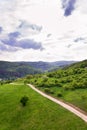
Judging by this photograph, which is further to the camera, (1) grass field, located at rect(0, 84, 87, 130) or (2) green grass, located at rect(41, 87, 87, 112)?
(2) green grass, located at rect(41, 87, 87, 112)

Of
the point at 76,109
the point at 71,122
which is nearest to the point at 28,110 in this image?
the point at 76,109

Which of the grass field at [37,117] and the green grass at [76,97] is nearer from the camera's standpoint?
the grass field at [37,117]

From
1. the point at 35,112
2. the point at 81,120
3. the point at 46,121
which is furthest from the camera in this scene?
the point at 35,112

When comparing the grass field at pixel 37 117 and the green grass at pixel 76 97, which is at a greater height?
the green grass at pixel 76 97

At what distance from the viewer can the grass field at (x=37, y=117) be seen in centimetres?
5750

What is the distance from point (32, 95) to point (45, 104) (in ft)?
54.0

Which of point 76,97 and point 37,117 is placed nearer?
point 37,117

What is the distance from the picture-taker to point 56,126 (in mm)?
57625

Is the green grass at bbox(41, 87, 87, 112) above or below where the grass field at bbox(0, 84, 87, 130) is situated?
above

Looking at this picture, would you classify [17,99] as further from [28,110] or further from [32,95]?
[28,110]

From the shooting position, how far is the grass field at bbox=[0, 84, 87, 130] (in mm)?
57500

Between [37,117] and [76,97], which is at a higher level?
[76,97]

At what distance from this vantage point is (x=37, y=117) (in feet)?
213

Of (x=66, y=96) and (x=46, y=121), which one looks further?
(x=66, y=96)
